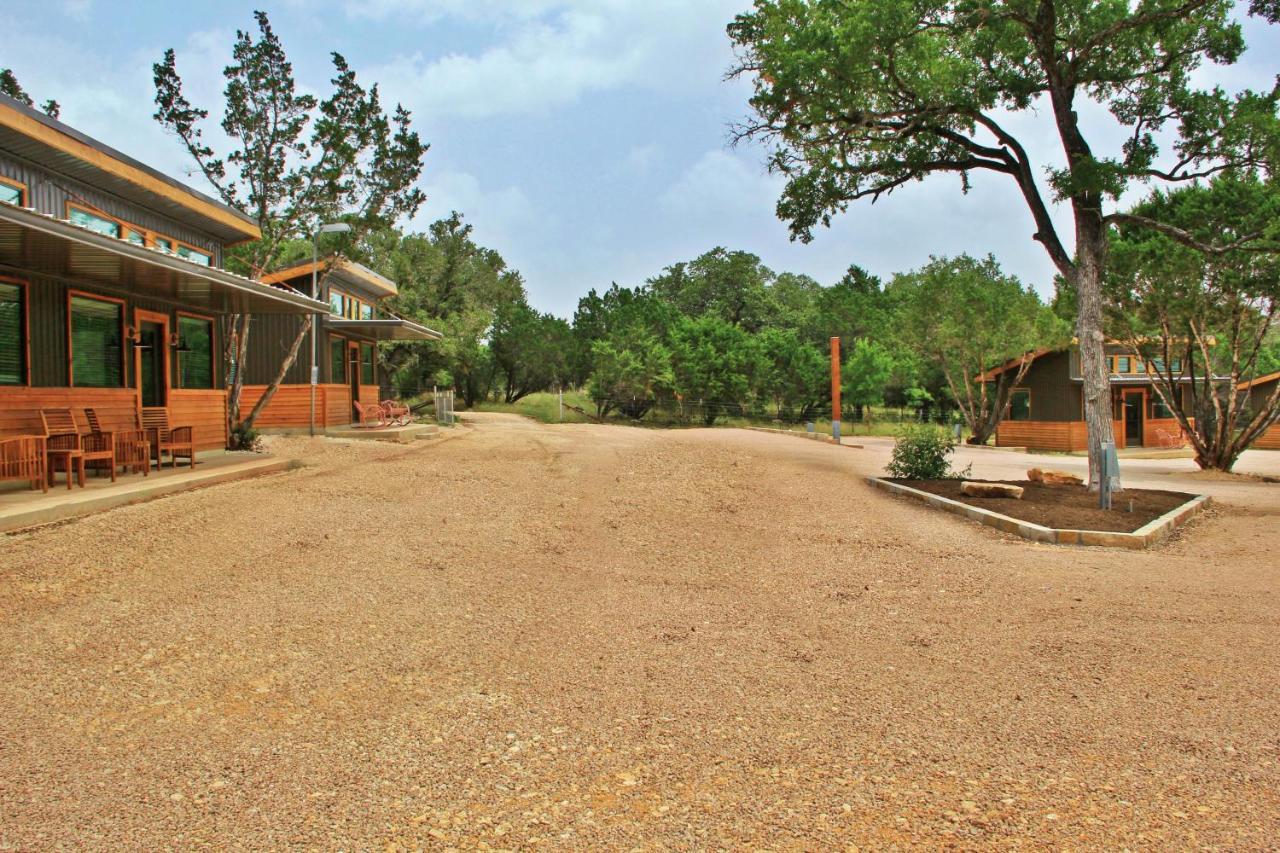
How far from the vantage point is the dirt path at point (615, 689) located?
2.56 metres

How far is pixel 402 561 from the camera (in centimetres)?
601

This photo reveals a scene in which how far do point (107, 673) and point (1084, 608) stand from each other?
5653 millimetres

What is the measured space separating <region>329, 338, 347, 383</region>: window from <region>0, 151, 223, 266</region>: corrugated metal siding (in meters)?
7.46

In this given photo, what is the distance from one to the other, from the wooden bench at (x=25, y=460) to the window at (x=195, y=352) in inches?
190

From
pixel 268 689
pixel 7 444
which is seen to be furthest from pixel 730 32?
pixel 268 689

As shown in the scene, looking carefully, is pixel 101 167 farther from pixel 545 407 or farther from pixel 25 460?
pixel 545 407

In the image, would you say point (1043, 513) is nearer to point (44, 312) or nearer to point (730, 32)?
point (730, 32)

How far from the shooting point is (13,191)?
380 inches

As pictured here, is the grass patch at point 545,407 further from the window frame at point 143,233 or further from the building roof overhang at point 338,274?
the window frame at point 143,233

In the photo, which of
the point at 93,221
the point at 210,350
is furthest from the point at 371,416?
the point at 93,221

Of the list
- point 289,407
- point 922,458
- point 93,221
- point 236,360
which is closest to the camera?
point 93,221

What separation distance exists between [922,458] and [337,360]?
16.4 meters

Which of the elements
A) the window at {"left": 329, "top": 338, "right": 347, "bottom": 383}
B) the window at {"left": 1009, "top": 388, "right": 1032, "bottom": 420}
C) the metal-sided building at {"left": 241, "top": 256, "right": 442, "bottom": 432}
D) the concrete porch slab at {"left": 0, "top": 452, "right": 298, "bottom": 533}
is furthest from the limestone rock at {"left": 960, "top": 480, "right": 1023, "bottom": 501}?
the window at {"left": 1009, "top": 388, "right": 1032, "bottom": 420}

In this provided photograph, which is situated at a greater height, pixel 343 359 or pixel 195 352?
pixel 343 359
